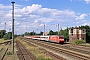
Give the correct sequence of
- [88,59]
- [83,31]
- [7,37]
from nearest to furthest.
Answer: [88,59] < [83,31] < [7,37]

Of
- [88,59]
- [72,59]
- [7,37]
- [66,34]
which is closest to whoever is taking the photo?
[88,59]

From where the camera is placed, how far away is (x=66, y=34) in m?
102

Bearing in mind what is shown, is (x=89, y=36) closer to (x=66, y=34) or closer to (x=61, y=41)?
(x=66, y=34)

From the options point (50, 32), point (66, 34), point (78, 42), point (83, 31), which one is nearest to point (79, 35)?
point (83, 31)

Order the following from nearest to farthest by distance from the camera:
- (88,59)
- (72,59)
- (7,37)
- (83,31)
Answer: (88,59) < (72,59) < (83,31) < (7,37)

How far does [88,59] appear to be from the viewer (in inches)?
851

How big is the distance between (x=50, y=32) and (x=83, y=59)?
11521 cm

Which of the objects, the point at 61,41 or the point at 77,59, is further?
the point at 61,41

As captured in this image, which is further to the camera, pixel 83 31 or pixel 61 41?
pixel 83 31

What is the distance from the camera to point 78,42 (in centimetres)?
5853

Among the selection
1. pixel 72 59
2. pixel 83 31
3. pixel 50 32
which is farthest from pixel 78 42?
pixel 50 32

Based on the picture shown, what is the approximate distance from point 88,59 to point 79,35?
205ft

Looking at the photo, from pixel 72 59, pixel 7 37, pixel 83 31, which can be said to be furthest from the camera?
pixel 7 37

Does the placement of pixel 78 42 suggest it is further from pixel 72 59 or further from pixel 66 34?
pixel 66 34
